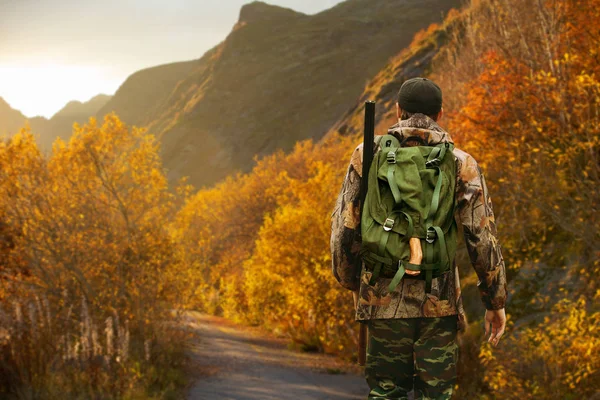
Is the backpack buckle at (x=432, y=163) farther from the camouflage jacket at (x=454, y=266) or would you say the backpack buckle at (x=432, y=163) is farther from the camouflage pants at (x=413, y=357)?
the camouflage pants at (x=413, y=357)

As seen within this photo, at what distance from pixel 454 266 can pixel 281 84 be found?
133938 mm

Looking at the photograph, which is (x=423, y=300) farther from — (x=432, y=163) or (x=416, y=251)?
(x=432, y=163)

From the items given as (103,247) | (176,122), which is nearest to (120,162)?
(103,247)

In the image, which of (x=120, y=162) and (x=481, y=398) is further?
(x=120, y=162)

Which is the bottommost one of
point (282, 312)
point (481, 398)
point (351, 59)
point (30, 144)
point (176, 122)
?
point (282, 312)

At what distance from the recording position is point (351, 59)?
416ft

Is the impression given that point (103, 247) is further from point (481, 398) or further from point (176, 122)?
point (176, 122)

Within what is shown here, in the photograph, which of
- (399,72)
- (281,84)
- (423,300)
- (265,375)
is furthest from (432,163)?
(281,84)

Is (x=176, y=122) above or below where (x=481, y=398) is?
above

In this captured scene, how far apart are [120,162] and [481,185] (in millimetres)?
12012

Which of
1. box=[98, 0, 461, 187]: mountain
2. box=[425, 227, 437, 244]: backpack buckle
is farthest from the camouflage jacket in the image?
box=[98, 0, 461, 187]: mountain

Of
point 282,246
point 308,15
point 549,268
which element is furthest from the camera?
point 308,15

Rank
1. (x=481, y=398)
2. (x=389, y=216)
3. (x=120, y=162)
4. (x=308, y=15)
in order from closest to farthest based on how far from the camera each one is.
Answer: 1. (x=389, y=216)
2. (x=481, y=398)
3. (x=120, y=162)
4. (x=308, y=15)

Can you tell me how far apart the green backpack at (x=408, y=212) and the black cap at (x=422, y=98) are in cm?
26
